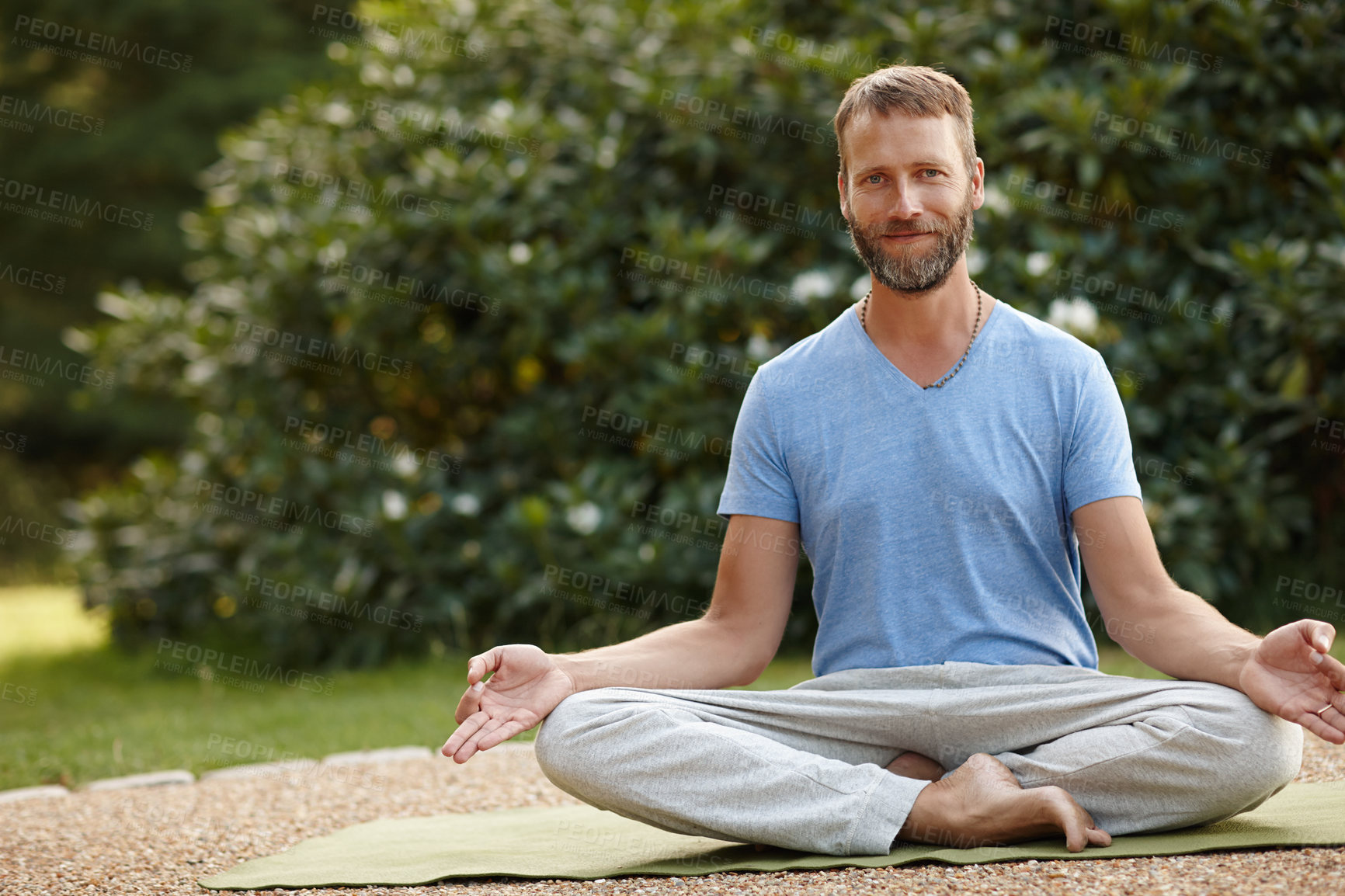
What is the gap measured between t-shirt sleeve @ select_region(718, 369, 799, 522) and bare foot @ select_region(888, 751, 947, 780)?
1.77 ft

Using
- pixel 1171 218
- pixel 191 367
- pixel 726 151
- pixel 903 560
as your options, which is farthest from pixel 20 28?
pixel 903 560

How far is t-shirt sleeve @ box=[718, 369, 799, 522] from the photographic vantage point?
2.75 metres

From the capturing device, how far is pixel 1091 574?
101 inches

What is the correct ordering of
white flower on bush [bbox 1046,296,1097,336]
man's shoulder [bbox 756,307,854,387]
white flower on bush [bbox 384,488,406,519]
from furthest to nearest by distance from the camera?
white flower on bush [bbox 384,488,406,519] < white flower on bush [bbox 1046,296,1097,336] < man's shoulder [bbox 756,307,854,387]

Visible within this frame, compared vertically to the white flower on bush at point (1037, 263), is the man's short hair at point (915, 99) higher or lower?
lower

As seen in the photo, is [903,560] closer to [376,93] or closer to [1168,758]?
[1168,758]

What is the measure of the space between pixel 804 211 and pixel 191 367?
3191mm

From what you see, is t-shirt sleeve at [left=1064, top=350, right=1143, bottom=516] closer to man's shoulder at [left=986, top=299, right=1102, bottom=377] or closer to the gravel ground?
man's shoulder at [left=986, top=299, right=1102, bottom=377]

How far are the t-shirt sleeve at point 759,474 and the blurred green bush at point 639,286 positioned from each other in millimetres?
2339

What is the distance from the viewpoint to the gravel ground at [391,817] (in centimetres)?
215

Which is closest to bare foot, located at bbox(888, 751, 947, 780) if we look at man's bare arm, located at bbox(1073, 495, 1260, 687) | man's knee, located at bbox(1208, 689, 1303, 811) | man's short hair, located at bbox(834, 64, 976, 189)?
man's bare arm, located at bbox(1073, 495, 1260, 687)

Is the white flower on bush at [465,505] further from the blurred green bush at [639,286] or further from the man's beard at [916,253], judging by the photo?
the man's beard at [916,253]

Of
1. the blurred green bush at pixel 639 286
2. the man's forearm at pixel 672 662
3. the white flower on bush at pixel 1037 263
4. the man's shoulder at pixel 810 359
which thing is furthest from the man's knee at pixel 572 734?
the white flower on bush at pixel 1037 263

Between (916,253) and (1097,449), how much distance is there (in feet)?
1.76
